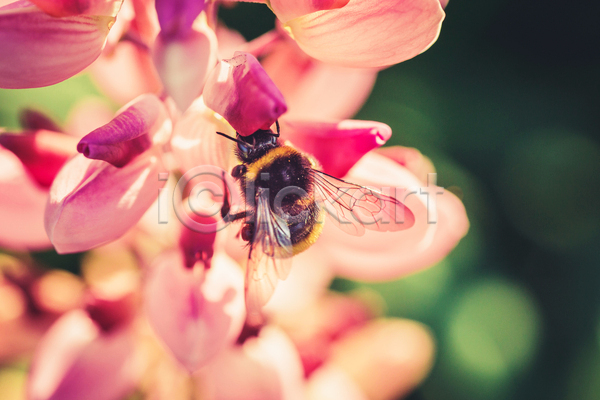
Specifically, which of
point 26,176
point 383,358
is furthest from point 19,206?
point 383,358

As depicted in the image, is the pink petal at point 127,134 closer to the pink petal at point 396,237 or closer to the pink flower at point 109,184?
the pink flower at point 109,184

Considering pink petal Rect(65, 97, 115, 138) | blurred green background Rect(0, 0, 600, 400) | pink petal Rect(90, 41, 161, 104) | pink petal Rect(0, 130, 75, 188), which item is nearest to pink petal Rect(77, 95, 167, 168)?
pink petal Rect(0, 130, 75, 188)

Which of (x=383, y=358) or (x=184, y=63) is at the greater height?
(x=184, y=63)

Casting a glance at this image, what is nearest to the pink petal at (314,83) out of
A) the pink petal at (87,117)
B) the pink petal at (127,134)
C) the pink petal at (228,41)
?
the pink petal at (228,41)

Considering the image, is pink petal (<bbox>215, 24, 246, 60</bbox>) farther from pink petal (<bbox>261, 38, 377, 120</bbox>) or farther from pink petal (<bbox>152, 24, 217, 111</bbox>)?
pink petal (<bbox>152, 24, 217, 111</bbox>)

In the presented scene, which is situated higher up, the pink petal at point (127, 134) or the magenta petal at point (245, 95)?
the magenta petal at point (245, 95)

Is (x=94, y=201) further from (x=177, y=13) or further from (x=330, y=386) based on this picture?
(x=330, y=386)

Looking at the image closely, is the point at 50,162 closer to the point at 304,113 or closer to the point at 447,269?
the point at 304,113

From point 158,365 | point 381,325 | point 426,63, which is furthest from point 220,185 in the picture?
point 426,63

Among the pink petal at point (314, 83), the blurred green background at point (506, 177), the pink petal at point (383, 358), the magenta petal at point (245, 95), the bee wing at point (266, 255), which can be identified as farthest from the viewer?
the blurred green background at point (506, 177)
